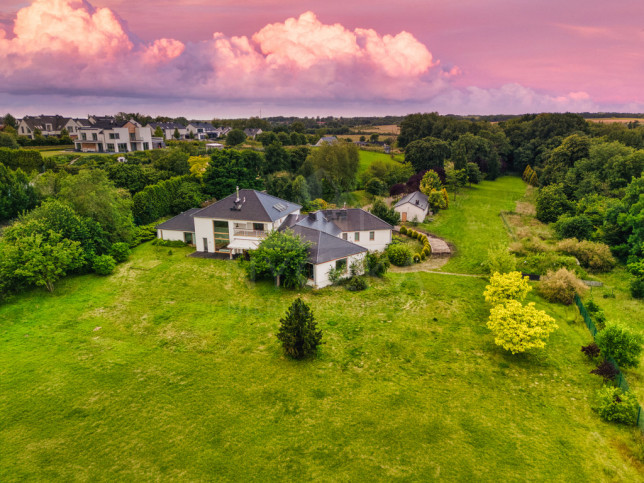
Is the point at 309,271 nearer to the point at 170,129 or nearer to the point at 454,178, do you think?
the point at 454,178

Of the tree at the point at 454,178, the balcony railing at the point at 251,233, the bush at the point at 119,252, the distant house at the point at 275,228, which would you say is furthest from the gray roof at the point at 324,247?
the tree at the point at 454,178

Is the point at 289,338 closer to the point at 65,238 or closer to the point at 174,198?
the point at 65,238

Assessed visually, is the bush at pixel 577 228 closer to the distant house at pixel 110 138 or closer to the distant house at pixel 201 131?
the distant house at pixel 110 138

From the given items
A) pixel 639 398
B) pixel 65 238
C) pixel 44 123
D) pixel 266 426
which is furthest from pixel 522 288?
pixel 44 123

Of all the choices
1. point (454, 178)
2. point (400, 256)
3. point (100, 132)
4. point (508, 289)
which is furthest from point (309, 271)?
point (100, 132)

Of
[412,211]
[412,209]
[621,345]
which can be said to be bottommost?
[621,345]

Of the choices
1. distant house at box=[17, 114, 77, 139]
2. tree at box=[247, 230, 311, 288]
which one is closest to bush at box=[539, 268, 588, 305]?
tree at box=[247, 230, 311, 288]

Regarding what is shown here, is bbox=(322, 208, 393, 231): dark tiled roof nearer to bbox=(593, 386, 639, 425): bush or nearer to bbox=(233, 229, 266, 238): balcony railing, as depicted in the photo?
bbox=(233, 229, 266, 238): balcony railing
